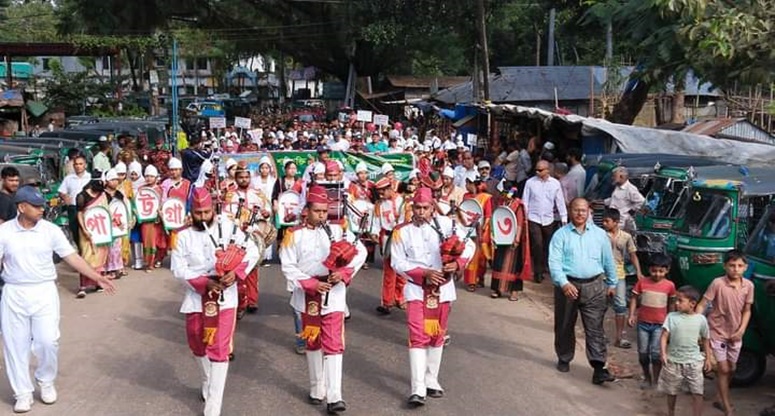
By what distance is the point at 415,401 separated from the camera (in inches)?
283

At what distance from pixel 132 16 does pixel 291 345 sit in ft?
105

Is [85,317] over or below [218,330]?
below

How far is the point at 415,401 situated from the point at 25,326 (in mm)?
3272

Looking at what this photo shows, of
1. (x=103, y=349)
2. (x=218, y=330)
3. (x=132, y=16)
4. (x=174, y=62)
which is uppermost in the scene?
(x=132, y=16)

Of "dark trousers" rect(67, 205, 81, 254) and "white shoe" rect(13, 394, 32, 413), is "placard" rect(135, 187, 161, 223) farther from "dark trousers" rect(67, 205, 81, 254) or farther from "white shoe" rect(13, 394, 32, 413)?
"white shoe" rect(13, 394, 32, 413)

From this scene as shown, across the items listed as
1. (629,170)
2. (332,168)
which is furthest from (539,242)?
(332,168)

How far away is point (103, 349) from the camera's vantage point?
914 centimetres

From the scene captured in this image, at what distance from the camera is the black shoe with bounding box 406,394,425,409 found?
718 centimetres

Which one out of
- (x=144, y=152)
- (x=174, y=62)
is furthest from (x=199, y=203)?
(x=174, y=62)

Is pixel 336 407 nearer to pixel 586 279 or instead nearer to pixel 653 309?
pixel 586 279

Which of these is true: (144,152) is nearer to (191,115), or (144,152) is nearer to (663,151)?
(663,151)

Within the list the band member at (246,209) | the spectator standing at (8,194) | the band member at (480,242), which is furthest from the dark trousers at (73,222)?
the band member at (480,242)

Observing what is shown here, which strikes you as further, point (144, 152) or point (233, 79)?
point (233, 79)

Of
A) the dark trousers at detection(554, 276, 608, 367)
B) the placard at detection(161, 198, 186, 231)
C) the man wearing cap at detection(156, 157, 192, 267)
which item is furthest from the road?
the man wearing cap at detection(156, 157, 192, 267)
